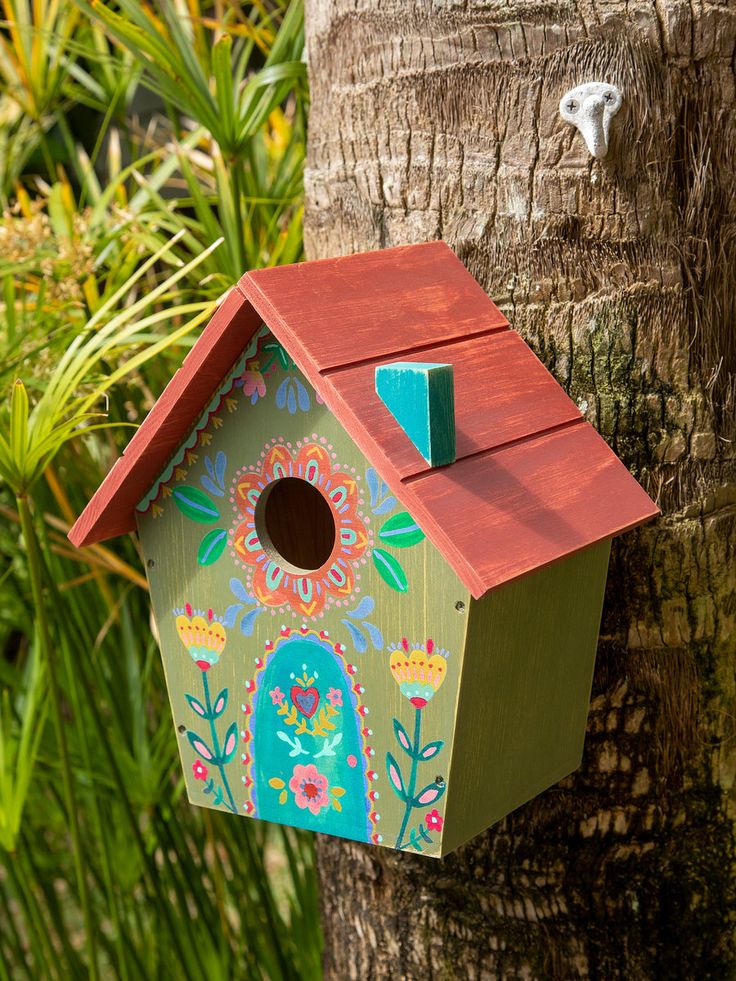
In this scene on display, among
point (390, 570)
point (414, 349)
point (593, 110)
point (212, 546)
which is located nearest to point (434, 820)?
point (390, 570)

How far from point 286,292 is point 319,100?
519 mm

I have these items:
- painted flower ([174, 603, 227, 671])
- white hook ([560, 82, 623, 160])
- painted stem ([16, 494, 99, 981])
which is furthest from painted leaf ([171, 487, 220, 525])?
white hook ([560, 82, 623, 160])

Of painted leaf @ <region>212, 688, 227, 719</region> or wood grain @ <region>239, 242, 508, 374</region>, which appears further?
painted leaf @ <region>212, 688, 227, 719</region>

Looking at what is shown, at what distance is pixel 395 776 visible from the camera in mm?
1211

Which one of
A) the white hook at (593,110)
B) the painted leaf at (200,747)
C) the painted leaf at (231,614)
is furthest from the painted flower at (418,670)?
the white hook at (593,110)

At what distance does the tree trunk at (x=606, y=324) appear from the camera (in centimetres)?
135

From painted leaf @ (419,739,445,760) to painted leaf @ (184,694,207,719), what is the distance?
0.99ft

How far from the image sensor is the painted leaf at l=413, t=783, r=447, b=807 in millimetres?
1181

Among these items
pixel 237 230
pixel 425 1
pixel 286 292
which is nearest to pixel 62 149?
pixel 237 230

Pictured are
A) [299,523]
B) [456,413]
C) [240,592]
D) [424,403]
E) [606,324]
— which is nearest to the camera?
[424,403]

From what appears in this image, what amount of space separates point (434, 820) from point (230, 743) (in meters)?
0.28

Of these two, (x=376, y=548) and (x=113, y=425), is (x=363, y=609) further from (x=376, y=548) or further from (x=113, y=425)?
(x=113, y=425)

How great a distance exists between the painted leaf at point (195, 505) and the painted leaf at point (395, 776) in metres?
0.33

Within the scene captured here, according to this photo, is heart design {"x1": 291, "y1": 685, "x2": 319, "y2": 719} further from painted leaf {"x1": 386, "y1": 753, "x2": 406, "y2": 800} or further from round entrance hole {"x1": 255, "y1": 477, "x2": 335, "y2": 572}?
round entrance hole {"x1": 255, "y1": 477, "x2": 335, "y2": 572}
